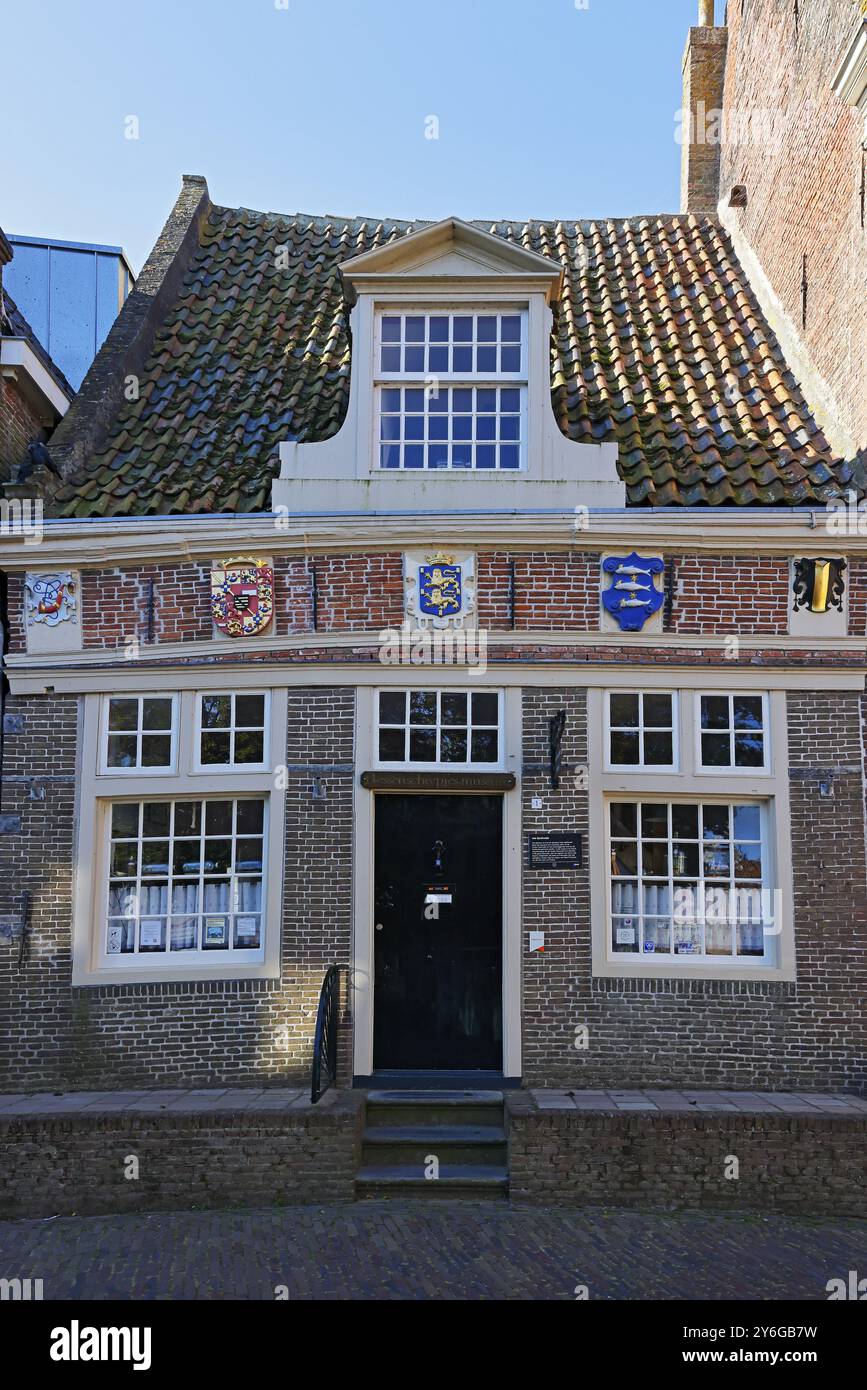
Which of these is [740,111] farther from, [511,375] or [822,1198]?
[822,1198]

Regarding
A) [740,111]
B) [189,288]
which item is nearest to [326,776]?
[189,288]

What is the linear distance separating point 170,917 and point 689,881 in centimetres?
444

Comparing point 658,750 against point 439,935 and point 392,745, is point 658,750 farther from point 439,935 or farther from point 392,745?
point 439,935

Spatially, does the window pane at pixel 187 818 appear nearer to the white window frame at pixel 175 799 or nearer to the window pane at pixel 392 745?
the white window frame at pixel 175 799

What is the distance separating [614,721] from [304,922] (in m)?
3.13

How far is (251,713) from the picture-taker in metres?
9.70

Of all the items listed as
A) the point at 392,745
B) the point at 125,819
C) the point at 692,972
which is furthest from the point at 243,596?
the point at 692,972

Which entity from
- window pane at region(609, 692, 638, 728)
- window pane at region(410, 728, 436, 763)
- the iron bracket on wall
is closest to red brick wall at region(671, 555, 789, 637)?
window pane at region(609, 692, 638, 728)

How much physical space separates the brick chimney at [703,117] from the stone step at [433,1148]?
38.7 feet

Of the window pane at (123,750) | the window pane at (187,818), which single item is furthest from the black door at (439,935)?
the window pane at (123,750)

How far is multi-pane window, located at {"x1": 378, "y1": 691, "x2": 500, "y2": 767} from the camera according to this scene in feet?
31.4

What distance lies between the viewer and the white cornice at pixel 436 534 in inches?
369

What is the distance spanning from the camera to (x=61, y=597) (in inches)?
386

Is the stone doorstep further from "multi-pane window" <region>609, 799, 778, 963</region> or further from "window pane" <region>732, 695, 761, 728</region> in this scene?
"window pane" <region>732, 695, 761, 728</region>
